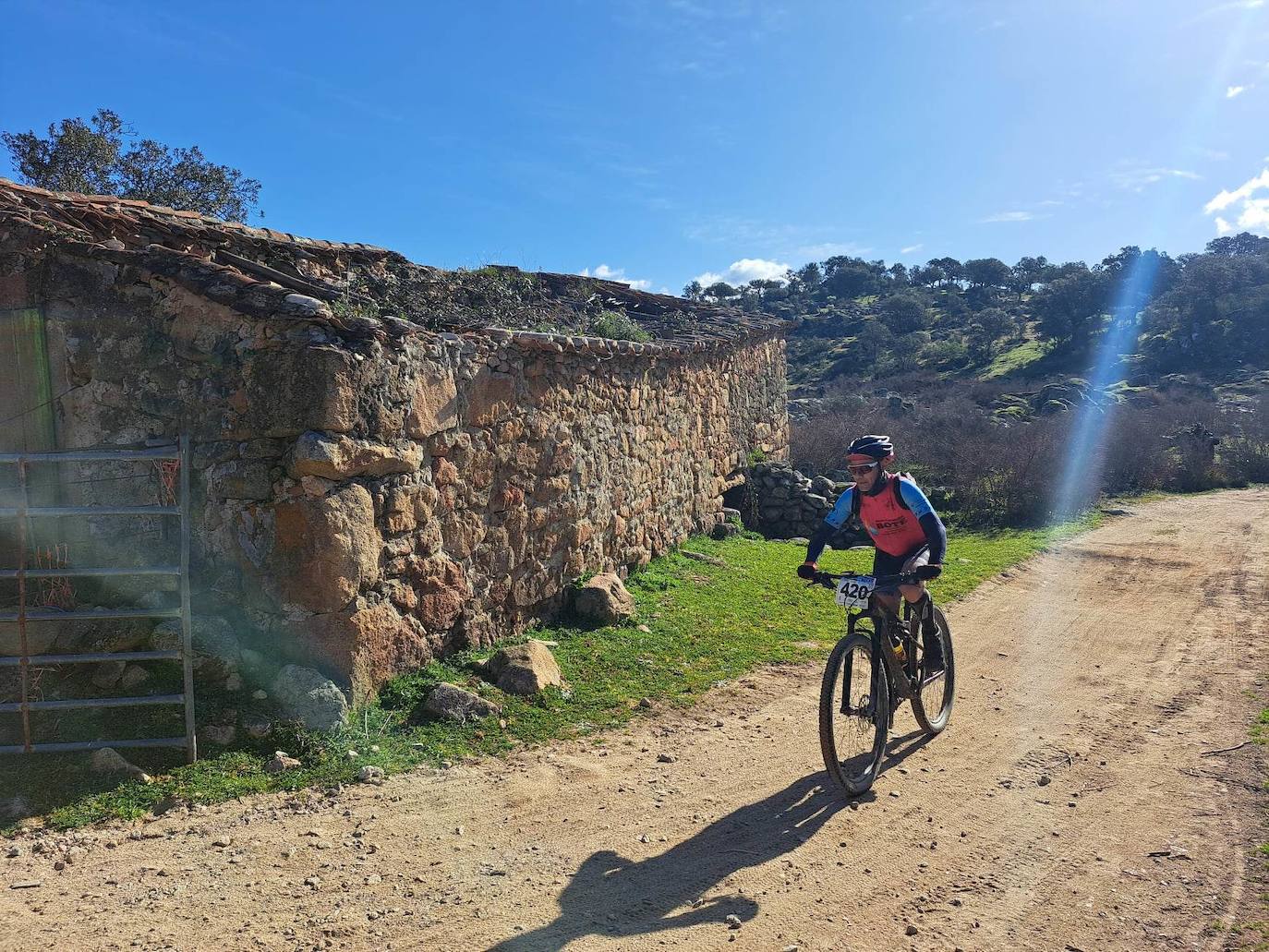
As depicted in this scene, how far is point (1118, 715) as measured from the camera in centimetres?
540

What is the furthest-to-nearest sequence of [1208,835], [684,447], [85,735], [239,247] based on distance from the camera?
[684,447] → [239,247] → [85,735] → [1208,835]

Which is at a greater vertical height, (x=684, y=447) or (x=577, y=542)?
(x=684, y=447)

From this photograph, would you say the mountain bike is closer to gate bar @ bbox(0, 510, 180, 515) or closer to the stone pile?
gate bar @ bbox(0, 510, 180, 515)

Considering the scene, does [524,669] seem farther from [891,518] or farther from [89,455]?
[89,455]

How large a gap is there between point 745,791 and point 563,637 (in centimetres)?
246

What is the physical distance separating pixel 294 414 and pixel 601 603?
3209mm

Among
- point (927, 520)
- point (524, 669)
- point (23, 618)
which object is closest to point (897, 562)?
point (927, 520)

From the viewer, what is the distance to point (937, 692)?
5.38 m

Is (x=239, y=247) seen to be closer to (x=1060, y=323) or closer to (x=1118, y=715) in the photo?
(x=1118, y=715)

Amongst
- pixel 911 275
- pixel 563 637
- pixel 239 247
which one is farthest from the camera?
pixel 911 275

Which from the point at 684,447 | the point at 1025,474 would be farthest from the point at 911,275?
the point at 684,447

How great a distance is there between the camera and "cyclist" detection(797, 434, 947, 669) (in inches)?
177

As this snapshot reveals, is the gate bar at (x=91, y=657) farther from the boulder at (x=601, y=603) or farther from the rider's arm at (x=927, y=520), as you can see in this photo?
the rider's arm at (x=927, y=520)

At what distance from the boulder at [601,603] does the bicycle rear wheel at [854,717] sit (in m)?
2.75
